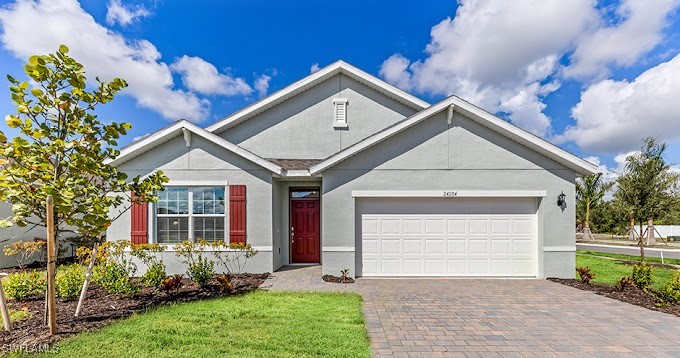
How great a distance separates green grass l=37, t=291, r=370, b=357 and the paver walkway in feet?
1.73

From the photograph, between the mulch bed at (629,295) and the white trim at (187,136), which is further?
the white trim at (187,136)

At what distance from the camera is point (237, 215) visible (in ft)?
31.0

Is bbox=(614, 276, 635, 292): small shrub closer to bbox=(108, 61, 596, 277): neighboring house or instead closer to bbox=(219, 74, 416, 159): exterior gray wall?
bbox=(108, 61, 596, 277): neighboring house

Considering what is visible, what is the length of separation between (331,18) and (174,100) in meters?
10.1

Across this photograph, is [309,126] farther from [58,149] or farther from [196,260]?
[58,149]

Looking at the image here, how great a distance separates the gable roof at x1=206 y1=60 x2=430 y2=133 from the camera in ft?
38.0

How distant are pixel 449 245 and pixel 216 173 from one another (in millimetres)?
6982

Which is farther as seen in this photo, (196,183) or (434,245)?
(196,183)

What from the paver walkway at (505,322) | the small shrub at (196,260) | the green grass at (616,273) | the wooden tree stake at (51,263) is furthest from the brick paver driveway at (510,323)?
the wooden tree stake at (51,263)

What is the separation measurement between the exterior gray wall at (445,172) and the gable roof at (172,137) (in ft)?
6.91

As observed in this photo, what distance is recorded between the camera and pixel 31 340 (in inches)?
183

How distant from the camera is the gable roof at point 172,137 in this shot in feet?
30.2

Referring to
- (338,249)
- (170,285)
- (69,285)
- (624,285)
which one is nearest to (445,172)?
(338,249)

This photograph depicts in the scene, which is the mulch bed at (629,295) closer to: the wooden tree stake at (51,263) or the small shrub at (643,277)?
the small shrub at (643,277)
